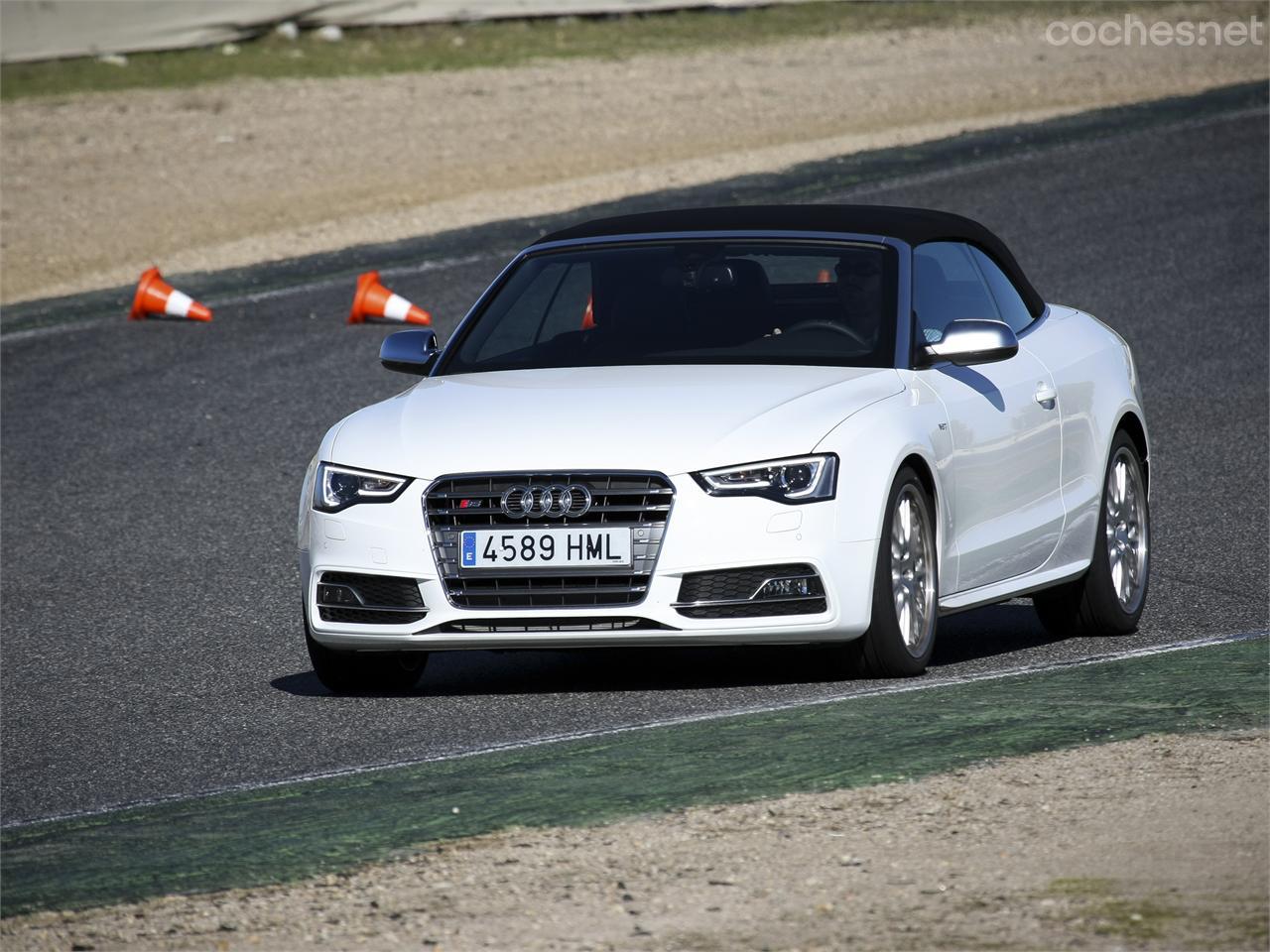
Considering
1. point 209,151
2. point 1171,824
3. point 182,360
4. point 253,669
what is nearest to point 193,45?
point 209,151

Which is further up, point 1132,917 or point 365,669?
point 1132,917

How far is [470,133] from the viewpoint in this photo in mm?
29703

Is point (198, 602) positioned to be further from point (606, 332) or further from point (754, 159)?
point (754, 159)

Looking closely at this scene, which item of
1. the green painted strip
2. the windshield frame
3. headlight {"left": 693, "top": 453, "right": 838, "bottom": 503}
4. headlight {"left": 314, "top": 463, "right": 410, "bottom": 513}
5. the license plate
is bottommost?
the green painted strip

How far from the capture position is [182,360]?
17.5 metres

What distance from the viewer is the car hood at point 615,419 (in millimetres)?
7594

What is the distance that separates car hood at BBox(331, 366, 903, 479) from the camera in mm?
7594

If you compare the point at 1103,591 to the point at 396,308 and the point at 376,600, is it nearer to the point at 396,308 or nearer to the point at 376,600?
the point at 376,600

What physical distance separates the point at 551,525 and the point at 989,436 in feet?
5.89

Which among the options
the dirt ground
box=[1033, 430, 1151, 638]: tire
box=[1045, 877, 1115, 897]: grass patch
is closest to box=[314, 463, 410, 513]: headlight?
the dirt ground

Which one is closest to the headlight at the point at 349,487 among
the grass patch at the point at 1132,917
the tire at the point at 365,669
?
the tire at the point at 365,669

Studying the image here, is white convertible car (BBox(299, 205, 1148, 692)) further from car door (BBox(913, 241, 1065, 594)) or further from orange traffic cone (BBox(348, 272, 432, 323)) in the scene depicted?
orange traffic cone (BBox(348, 272, 432, 323))

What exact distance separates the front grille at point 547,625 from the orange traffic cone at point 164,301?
37.8 ft

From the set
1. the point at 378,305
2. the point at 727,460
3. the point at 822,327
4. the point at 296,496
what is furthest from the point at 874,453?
the point at 378,305
